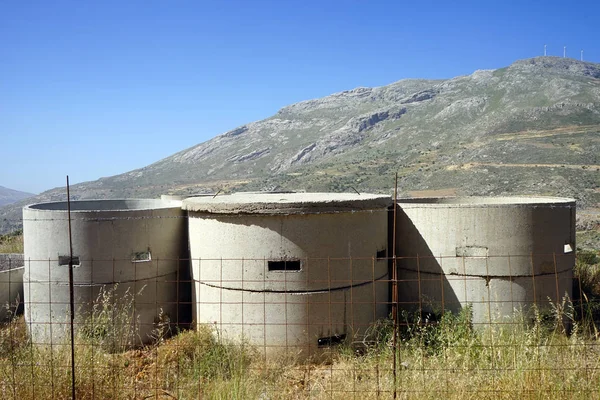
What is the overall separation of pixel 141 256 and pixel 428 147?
2168 inches

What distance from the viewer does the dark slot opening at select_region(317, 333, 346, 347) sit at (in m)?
8.37

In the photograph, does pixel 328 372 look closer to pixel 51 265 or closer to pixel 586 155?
pixel 51 265

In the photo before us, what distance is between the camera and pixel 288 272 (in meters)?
8.26

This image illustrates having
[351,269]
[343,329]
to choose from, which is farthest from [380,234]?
[343,329]

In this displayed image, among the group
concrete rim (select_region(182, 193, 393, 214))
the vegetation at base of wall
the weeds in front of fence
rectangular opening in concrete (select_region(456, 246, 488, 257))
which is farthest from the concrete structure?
rectangular opening in concrete (select_region(456, 246, 488, 257))

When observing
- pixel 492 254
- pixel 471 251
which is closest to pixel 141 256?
pixel 471 251

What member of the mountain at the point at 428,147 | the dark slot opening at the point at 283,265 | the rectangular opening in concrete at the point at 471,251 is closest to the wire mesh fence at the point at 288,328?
the dark slot opening at the point at 283,265

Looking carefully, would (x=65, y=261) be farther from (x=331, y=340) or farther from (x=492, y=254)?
(x=492, y=254)

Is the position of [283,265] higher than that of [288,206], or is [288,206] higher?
[288,206]

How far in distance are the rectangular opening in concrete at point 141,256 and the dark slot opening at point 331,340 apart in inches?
147

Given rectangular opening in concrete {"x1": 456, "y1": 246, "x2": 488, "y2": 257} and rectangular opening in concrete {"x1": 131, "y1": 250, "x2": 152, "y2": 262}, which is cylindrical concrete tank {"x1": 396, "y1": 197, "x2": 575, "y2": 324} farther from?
rectangular opening in concrete {"x1": 131, "y1": 250, "x2": 152, "y2": 262}

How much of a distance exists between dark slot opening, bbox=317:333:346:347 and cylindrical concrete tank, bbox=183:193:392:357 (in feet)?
0.06

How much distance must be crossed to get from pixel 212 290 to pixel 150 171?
314ft

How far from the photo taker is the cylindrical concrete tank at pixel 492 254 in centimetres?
967
